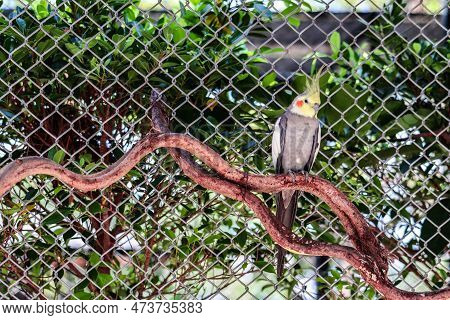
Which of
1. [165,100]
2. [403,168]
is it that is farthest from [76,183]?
[403,168]

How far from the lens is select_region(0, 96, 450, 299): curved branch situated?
60.2 inches

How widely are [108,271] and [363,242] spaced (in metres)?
0.74

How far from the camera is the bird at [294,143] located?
175 cm

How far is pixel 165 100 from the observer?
1.90m

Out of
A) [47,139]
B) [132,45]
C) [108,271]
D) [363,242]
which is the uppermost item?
[132,45]

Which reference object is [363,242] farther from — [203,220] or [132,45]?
[132,45]

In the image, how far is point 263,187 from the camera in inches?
62.3

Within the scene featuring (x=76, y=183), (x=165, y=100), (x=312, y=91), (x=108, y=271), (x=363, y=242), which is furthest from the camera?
(x=108, y=271)

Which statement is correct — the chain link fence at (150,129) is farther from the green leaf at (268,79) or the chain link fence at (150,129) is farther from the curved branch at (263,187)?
the curved branch at (263,187)

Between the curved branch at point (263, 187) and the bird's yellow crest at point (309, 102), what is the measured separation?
0.22 metres

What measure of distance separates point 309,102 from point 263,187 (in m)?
0.27

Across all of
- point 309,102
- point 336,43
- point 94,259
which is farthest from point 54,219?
point 336,43

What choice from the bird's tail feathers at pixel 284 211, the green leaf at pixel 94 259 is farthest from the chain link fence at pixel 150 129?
the bird's tail feathers at pixel 284 211

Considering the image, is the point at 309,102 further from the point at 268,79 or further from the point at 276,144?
the point at 268,79
